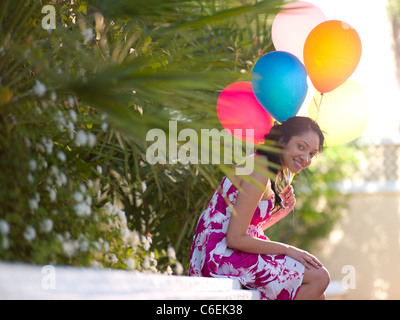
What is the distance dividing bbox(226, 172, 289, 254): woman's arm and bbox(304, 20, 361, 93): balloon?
1.79 ft

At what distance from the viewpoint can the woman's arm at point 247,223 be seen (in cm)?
192

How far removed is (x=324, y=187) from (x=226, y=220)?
13.8ft

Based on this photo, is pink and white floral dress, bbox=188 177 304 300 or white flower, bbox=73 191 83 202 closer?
white flower, bbox=73 191 83 202

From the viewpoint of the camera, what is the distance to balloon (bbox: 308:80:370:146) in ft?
7.70

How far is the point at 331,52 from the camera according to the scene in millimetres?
2182

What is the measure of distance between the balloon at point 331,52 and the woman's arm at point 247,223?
546 millimetres

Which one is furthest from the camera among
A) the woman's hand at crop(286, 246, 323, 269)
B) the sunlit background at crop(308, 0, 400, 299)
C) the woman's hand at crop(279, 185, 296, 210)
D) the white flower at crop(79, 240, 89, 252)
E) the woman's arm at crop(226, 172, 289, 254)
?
the sunlit background at crop(308, 0, 400, 299)

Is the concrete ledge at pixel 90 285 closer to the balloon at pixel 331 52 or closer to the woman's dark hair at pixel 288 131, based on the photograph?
the woman's dark hair at pixel 288 131

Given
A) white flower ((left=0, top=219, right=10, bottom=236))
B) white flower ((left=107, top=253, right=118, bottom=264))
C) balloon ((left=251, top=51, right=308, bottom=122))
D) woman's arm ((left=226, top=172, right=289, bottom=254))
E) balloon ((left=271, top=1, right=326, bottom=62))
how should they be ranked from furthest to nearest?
balloon ((left=271, top=1, right=326, bottom=62)) < balloon ((left=251, top=51, right=308, bottom=122)) < woman's arm ((left=226, top=172, right=289, bottom=254)) < white flower ((left=107, top=253, right=118, bottom=264)) < white flower ((left=0, top=219, right=10, bottom=236))

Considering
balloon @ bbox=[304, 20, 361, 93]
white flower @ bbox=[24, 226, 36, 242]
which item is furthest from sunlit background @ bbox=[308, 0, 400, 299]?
white flower @ bbox=[24, 226, 36, 242]

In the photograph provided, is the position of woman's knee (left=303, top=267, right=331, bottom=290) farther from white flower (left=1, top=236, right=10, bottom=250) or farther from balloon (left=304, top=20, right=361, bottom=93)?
white flower (left=1, top=236, right=10, bottom=250)

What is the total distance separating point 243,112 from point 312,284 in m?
0.70

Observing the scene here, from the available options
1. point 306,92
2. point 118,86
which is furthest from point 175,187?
point 118,86

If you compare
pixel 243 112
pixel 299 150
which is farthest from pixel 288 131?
pixel 243 112
